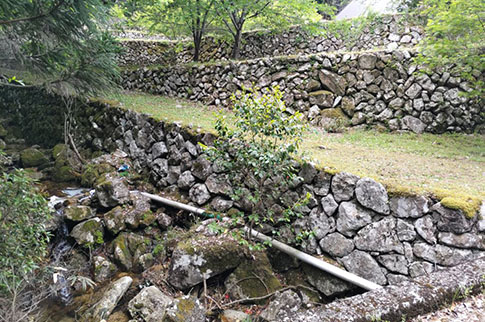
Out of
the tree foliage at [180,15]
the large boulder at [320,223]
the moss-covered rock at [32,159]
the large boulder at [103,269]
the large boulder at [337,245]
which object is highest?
the tree foliage at [180,15]

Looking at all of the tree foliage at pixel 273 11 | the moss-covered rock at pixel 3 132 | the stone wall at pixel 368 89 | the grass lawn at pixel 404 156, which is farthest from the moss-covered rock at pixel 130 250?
the moss-covered rock at pixel 3 132

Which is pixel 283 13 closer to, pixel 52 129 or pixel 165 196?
pixel 165 196

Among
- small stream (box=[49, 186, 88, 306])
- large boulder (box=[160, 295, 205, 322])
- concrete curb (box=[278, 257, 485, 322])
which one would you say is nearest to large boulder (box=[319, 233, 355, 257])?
concrete curb (box=[278, 257, 485, 322])

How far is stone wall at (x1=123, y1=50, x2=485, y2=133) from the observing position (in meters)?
5.84

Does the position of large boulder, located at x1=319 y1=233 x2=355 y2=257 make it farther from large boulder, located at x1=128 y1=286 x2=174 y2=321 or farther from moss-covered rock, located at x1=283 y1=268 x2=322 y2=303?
large boulder, located at x1=128 y1=286 x2=174 y2=321

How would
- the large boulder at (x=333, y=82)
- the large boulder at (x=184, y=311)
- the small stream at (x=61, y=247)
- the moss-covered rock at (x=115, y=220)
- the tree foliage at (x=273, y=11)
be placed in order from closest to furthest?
the large boulder at (x=184, y=311) → the small stream at (x=61, y=247) → the moss-covered rock at (x=115, y=220) → the large boulder at (x=333, y=82) → the tree foliage at (x=273, y=11)

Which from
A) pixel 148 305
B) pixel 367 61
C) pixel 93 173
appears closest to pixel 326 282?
pixel 148 305

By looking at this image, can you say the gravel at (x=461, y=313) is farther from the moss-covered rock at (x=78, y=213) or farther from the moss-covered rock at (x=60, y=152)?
the moss-covered rock at (x=60, y=152)

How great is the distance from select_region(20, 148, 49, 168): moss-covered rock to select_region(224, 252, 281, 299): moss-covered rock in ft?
21.1

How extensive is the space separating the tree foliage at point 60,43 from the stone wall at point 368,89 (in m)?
3.67

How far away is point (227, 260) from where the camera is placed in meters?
3.63

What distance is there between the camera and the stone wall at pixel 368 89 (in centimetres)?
584

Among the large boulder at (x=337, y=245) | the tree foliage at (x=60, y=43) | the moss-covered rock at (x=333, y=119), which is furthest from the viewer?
the moss-covered rock at (x=333, y=119)

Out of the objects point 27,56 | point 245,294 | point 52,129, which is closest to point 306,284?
point 245,294
